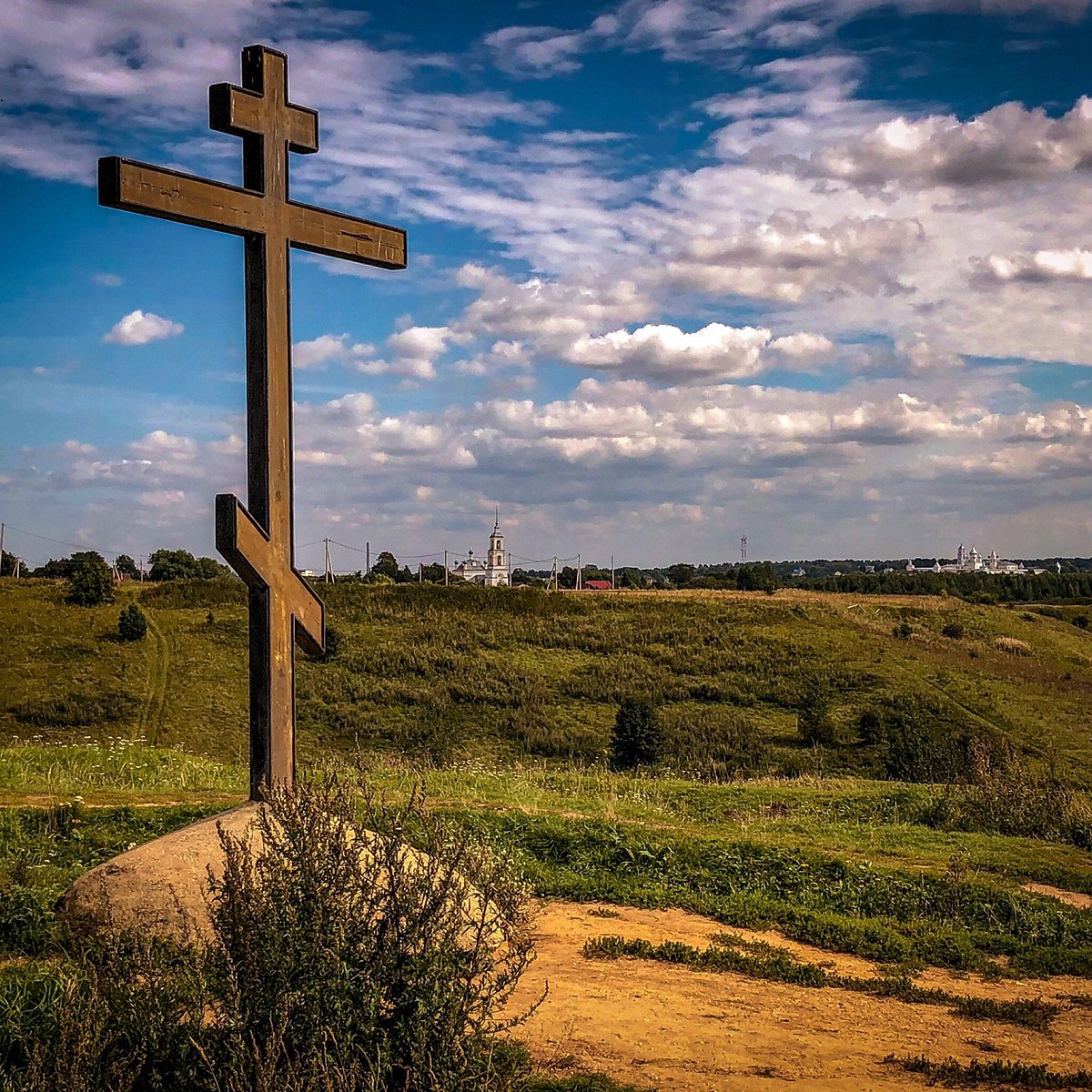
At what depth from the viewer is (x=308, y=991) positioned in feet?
10.9

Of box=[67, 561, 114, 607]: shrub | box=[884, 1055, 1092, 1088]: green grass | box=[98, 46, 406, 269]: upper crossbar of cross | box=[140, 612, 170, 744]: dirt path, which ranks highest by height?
box=[98, 46, 406, 269]: upper crossbar of cross

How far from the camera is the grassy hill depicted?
84.1 ft

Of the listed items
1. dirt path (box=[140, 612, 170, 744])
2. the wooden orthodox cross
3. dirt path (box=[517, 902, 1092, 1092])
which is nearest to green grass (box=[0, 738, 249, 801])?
the wooden orthodox cross

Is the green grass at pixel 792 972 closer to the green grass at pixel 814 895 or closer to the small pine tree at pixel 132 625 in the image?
the green grass at pixel 814 895

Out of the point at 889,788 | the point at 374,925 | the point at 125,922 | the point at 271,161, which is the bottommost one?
the point at 889,788

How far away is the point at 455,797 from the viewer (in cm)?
988

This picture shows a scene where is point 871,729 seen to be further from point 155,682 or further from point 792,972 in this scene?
point 792,972

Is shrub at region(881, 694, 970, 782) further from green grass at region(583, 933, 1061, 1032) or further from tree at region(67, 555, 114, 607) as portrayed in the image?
tree at region(67, 555, 114, 607)

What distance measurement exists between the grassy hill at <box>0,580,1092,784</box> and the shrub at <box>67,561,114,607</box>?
644 millimetres

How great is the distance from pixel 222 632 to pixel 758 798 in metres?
25.2

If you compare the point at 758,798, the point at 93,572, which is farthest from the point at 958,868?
the point at 93,572

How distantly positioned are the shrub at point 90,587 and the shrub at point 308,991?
34.8 metres

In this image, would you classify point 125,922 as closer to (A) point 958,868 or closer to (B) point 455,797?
(B) point 455,797

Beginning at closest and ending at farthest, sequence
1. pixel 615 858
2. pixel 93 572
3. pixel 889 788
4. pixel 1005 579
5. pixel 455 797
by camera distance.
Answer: pixel 615 858, pixel 455 797, pixel 889 788, pixel 93 572, pixel 1005 579
